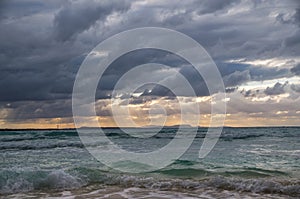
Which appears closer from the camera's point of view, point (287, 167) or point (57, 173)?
point (57, 173)

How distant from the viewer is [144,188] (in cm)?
1164

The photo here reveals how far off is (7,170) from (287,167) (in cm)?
1104

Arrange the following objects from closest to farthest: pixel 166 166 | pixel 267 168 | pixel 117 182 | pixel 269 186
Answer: pixel 269 186 → pixel 117 182 → pixel 267 168 → pixel 166 166

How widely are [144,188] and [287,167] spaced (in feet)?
23.4

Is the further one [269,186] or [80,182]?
[80,182]

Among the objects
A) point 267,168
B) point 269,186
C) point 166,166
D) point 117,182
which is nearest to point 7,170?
point 117,182

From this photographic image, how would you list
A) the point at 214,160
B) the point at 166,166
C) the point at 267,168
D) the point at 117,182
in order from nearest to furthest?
1. the point at 117,182
2. the point at 267,168
3. the point at 166,166
4. the point at 214,160

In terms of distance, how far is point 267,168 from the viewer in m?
15.4

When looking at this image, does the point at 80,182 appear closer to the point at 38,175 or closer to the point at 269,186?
the point at 38,175

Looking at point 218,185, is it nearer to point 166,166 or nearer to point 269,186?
point 269,186

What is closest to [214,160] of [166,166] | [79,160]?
[166,166]

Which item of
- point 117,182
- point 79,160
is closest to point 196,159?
point 79,160

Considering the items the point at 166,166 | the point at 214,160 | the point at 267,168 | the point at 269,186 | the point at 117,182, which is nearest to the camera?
the point at 269,186

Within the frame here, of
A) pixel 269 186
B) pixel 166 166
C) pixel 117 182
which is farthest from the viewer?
pixel 166 166
